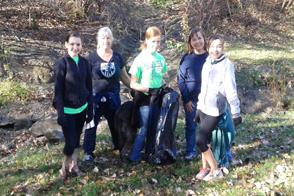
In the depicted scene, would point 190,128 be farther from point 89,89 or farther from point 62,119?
point 62,119

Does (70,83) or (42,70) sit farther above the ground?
(70,83)

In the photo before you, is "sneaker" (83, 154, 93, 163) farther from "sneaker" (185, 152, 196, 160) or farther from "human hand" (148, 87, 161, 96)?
"sneaker" (185, 152, 196, 160)

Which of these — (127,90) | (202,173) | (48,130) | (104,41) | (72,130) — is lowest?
(48,130)

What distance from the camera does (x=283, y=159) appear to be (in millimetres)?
5090

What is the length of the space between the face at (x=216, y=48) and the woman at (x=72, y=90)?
6.01ft

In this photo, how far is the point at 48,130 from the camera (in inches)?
315

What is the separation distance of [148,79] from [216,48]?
1188mm

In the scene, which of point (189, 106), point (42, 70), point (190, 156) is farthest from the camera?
point (42, 70)

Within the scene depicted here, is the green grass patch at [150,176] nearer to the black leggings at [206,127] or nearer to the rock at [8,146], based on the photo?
the black leggings at [206,127]

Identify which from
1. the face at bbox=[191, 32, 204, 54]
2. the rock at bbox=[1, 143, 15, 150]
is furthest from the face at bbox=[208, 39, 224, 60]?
the rock at bbox=[1, 143, 15, 150]

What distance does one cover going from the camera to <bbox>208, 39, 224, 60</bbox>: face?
396 centimetres

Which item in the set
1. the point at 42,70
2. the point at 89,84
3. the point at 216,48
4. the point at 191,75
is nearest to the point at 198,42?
the point at 191,75

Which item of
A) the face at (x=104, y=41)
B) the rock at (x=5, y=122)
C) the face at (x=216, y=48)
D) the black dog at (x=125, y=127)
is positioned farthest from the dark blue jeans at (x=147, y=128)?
the rock at (x=5, y=122)

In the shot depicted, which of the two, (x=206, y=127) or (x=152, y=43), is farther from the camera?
(x=152, y=43)
